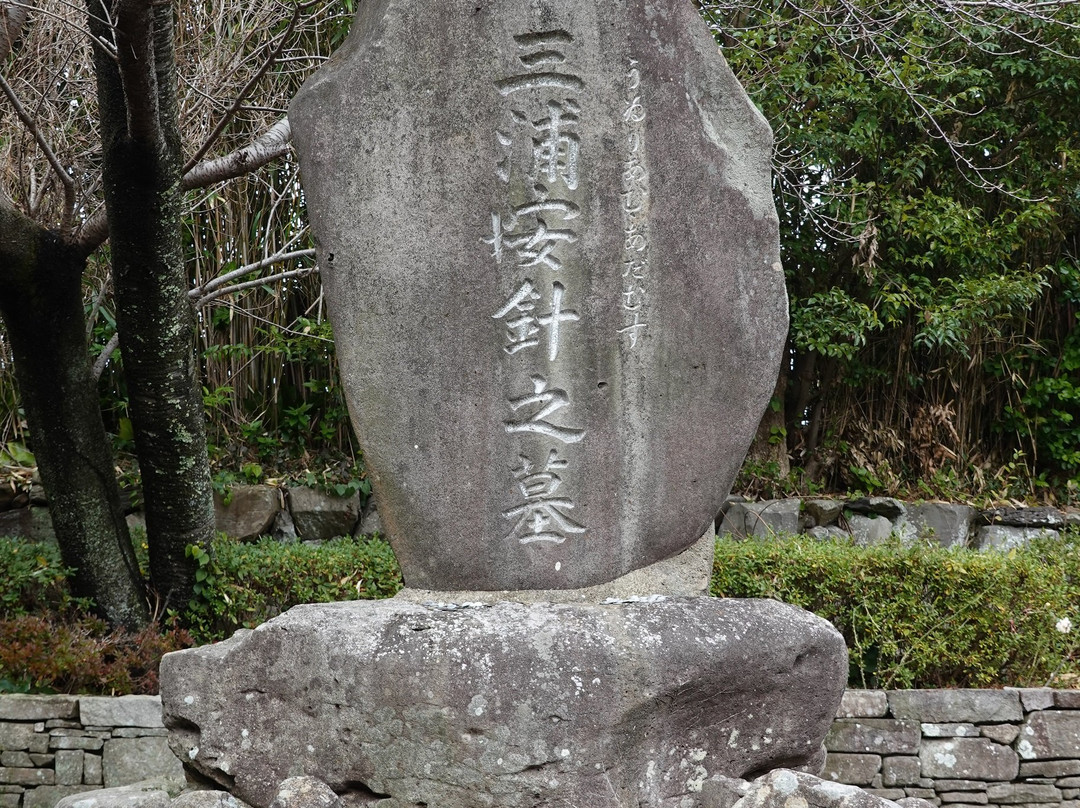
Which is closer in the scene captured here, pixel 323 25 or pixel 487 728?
pixel 487 728

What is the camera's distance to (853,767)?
459cm

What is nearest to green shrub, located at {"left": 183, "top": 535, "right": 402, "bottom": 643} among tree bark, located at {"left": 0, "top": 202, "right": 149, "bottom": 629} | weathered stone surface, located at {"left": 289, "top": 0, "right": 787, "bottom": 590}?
tree bark, located at {"left": 0, "top": 202, "right": 149, "bottom": 629}

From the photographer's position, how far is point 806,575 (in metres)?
5.03

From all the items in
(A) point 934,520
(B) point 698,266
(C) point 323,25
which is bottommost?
(A) point 934,520

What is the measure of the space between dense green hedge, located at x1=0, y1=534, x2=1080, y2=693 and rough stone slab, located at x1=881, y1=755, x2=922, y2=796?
0.36 metres

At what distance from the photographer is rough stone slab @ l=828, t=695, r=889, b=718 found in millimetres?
4605

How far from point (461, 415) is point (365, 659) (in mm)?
789

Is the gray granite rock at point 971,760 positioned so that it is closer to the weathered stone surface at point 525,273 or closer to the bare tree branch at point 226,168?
the weathered stone surface at point 525,273

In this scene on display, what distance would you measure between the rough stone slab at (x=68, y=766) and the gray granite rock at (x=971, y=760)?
11.1ft

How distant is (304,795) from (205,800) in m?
0.24

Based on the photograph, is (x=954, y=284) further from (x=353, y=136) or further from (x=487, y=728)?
(x=487, y=728)

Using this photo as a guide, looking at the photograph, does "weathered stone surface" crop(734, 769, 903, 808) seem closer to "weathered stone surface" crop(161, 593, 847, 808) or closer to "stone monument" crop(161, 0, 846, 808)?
"weathered stone surface" crop(161, 593, 847, 808)

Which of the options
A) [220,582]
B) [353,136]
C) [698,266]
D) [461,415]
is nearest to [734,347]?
[698,266]

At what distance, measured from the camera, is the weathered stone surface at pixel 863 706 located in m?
4.61
